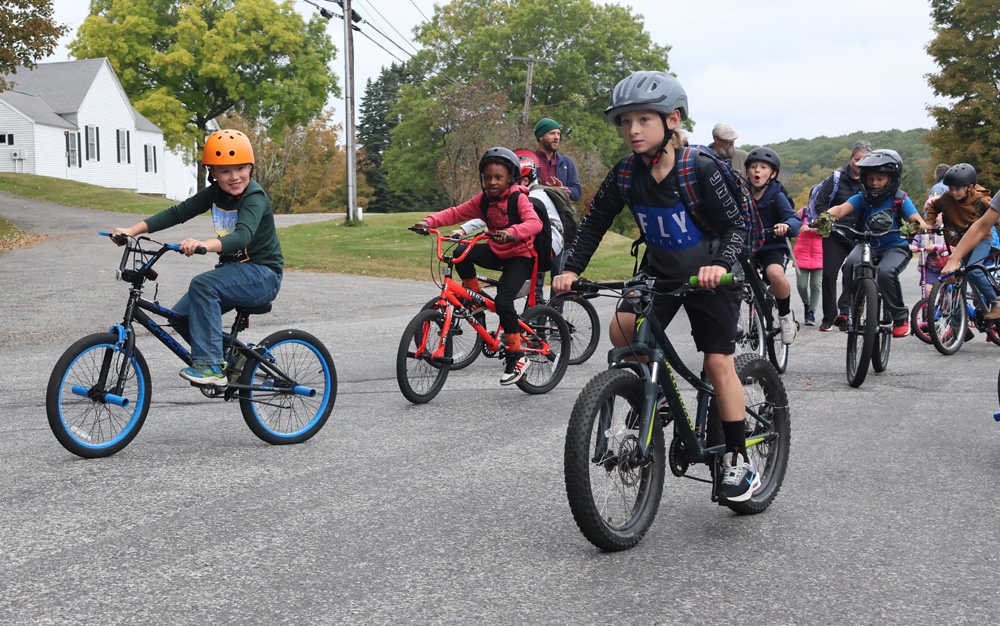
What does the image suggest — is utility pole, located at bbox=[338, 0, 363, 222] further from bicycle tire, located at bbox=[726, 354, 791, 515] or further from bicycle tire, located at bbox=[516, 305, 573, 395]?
bicycle tire, located at bbox=[726, 354, 791, 515]

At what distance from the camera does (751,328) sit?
851 cm

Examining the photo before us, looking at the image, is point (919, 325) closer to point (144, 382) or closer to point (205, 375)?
point (205, 375)

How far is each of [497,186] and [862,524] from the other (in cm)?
415

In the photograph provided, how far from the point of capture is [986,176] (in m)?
49.4

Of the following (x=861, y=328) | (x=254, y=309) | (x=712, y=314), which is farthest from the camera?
(x=861, y=328)

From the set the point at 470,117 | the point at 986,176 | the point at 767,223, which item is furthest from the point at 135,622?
the point at 986,176

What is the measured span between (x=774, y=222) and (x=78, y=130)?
5008 centimetres

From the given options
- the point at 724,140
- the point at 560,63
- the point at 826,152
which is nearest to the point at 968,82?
the point at 560,63

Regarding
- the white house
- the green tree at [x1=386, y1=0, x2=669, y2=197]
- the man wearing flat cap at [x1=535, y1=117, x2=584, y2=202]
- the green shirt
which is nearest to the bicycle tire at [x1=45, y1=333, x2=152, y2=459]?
the green shirt

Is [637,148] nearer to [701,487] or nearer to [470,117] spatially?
[701,487]

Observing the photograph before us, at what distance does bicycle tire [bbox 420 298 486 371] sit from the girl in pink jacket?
5938 millimetres

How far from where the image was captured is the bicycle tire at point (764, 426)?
4465 mm

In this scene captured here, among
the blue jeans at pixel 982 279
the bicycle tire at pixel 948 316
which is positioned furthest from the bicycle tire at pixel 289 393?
Result: the blue jeans at pixel 982 279

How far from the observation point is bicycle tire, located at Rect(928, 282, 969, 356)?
9.84m
